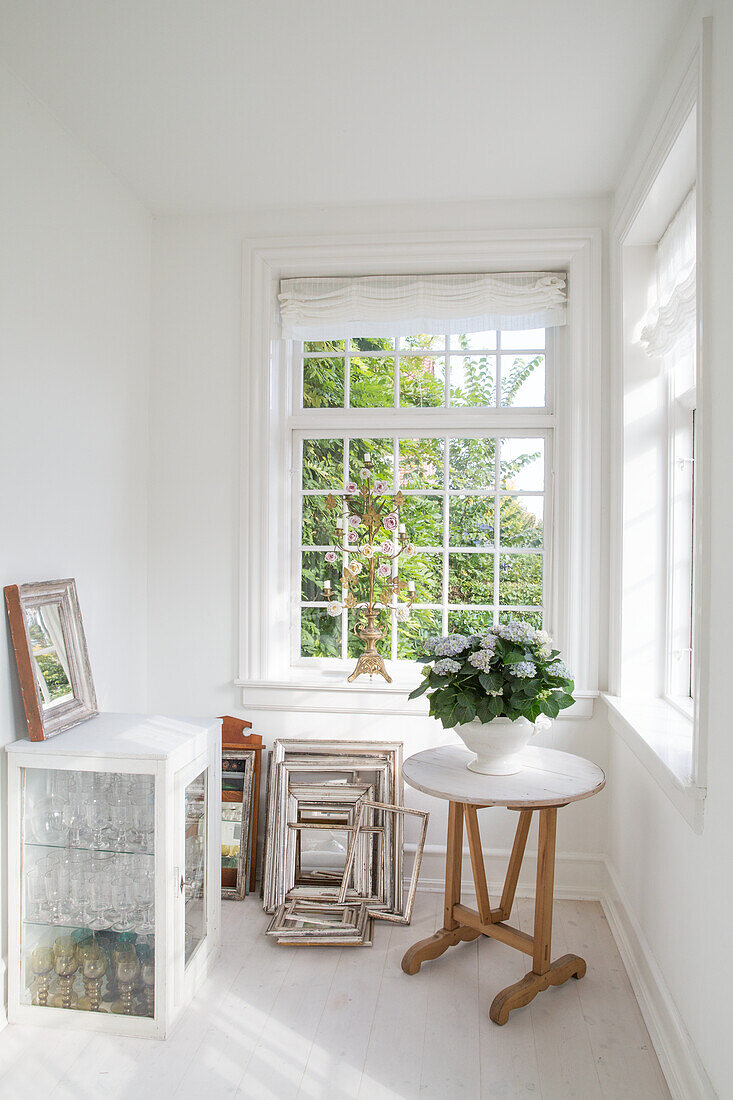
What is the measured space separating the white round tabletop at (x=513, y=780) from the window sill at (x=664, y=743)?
185mm

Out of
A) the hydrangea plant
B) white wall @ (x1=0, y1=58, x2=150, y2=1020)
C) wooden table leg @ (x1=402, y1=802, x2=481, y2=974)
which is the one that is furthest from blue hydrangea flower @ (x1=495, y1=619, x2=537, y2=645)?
white wall @ (x1=0, y1=58, x2=150, y2=1020)

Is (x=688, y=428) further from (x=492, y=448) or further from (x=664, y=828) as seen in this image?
(x=664, y=828)

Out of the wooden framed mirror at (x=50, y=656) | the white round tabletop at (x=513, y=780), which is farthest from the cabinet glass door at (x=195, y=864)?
the white round tabletop at (x=513, y=780)

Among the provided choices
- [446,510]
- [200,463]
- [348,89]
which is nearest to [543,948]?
[446,510]

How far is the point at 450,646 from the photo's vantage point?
7.86 ft

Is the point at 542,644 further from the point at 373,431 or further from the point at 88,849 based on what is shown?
the point at 88,849

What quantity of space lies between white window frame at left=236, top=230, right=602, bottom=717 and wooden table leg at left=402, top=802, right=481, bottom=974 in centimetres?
64

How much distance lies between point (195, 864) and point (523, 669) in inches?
47.6

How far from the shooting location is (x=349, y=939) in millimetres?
2674

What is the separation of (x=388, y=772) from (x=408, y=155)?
91.1 inches

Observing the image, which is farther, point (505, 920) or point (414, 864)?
point (414, 864)

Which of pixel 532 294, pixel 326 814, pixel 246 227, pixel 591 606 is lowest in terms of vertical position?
pixel 326 814

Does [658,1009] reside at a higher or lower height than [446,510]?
lower

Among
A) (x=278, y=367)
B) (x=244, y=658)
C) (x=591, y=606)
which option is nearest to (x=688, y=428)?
(x=591, y=606)
